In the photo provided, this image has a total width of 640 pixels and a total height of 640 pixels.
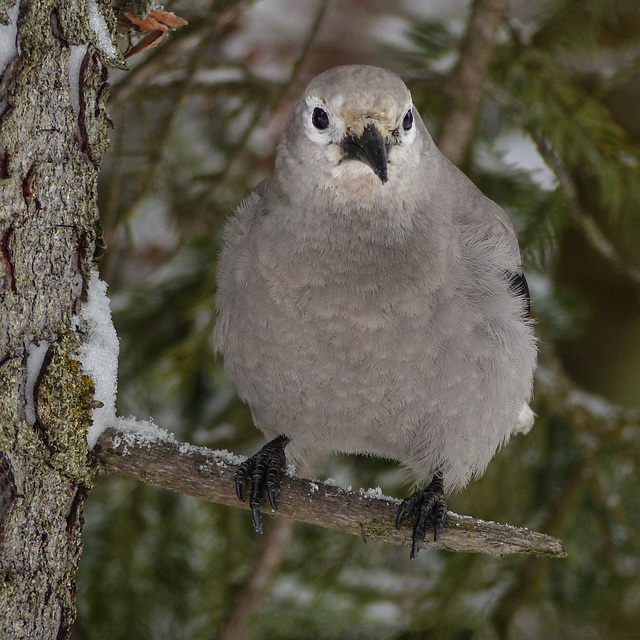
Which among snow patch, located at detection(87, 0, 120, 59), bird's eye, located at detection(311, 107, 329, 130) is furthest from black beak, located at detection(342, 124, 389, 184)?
snow patch, located at detection(87, 0, 120, 59)

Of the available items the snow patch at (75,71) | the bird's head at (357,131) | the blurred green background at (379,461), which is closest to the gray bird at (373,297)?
the bird's head at (357,131)

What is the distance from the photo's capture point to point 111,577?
361cm

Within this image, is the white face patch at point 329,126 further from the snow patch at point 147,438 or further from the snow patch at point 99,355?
the snow patch at point 147,438

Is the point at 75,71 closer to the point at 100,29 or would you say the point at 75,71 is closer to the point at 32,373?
the point at 100,29

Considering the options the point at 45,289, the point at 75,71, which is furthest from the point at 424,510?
the point at 75,71

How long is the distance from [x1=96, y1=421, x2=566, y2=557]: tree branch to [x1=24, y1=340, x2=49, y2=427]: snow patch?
0.76 feet

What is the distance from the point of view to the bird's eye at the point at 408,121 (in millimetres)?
2540

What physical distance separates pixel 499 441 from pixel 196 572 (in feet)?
6.08

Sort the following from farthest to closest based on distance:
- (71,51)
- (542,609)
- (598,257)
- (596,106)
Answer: (598,257) < (542,609) < (596,106) < (71,51)

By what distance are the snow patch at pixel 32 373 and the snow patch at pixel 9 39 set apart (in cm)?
69

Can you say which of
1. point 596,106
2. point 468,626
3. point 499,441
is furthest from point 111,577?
point 596,106

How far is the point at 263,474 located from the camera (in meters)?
2.82

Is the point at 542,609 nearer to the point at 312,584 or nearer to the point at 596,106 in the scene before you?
the point at 312,584

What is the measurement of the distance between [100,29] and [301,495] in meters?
1.49
